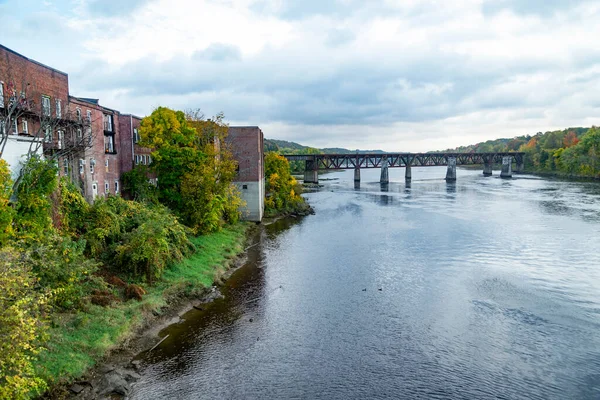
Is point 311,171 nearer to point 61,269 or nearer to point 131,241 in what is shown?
point 131,241

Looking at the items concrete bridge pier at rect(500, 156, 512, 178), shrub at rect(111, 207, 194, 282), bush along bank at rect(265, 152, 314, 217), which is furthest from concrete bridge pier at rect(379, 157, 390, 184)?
shrub at rect(111, 207, 194, 282)

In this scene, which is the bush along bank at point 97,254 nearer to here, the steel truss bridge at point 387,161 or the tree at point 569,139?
the steel truss bridge at point 387,161

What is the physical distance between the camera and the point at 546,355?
20.2 metres

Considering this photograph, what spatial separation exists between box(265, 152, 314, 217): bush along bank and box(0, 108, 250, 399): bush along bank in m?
18.2

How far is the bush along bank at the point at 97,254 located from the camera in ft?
48.9

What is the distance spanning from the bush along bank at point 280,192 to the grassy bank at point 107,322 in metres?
30.0

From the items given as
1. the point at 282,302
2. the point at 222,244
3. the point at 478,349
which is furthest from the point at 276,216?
the point at 478,349

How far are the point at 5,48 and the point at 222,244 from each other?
874 inches

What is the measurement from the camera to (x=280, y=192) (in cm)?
6588

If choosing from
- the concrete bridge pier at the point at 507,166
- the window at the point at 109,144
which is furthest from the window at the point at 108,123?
the concrete bridge pier at the point at 507,166

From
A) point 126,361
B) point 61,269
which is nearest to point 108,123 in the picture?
point 61,269

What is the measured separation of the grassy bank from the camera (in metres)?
17.1

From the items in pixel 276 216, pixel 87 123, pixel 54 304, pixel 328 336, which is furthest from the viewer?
pixel 276 216

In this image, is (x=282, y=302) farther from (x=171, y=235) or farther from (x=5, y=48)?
(x=5, y=48)
